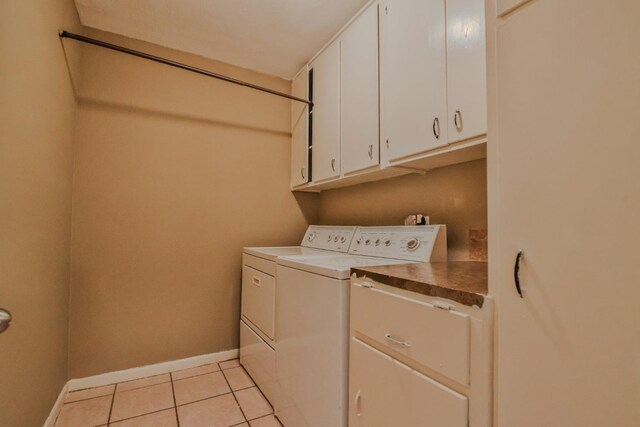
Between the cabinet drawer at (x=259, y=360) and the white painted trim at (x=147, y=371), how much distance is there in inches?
8.4

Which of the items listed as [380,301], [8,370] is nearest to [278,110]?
[380,301]

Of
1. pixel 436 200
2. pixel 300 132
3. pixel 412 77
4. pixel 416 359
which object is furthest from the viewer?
pixel 300 132

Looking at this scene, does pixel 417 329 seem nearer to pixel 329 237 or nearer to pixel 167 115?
pixel 329 237

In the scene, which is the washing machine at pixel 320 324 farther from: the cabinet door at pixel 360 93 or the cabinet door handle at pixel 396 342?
the cabinet door at pixel 360 93

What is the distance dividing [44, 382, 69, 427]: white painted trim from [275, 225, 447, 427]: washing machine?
1.16 metres

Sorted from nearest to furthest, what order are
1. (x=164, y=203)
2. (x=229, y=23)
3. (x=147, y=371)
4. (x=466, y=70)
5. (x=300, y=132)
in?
(x=466, y=70)
(x=229, y=23)
(x=147, y=371)
(x=164, y=203)
(x=300, y=132)

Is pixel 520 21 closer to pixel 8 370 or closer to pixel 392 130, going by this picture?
pixel 392 130

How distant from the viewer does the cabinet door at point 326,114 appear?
204 centimetres

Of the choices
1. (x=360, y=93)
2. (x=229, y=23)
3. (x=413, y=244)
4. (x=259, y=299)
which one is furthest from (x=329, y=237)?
(x=229, y=23)

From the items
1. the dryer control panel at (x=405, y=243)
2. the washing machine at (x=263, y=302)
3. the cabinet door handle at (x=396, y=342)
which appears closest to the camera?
the cabinet door handle at (x=396, y=342)

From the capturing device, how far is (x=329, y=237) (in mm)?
2287

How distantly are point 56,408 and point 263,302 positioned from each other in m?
1.24

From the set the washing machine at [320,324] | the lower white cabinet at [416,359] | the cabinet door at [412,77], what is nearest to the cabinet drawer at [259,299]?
the washing machine at [320,324]

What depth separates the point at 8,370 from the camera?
1.04 meters
